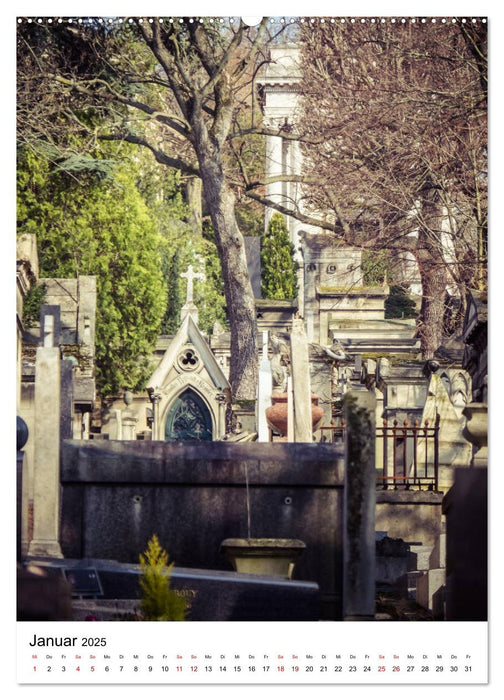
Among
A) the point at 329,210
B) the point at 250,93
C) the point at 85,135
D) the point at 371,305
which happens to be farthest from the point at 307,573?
the point at 371,305

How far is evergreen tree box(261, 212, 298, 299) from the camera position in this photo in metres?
36.7

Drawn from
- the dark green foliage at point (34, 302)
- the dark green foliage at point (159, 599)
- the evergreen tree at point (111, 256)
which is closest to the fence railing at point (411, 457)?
the dark green foliage at point (34, 302)

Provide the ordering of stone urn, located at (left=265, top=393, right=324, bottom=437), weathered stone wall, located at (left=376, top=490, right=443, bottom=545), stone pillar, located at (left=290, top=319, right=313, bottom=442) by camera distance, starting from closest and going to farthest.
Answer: stone pillar, located at (left=290, top=319, right=313, bottom=442), weathered stone wall, located at (left=376, top=490, right=443, bottom=545), stone urn, located at (left=265, top=393, right=324, bottom=437)

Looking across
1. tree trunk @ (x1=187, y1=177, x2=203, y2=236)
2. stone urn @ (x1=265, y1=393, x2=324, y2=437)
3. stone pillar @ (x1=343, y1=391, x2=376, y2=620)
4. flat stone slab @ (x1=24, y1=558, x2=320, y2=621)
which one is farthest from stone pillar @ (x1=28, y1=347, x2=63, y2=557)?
tree trunk @ (x1=187, y1=177, x2=203, y2=236)

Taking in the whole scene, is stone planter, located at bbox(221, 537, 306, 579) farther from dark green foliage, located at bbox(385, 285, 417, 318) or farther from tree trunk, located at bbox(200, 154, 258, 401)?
dark green foliage, located at bbox(385, 285, 417, 318)

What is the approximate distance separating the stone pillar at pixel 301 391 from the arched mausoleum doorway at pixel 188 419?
14607 millimetres

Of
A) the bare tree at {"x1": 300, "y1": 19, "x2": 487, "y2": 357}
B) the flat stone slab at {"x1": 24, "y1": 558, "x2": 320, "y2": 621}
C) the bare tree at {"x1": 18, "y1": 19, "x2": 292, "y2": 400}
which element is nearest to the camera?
the flat stone slab at {"x1": 24, "y1": 558, "x2": 320, "y2": 621}

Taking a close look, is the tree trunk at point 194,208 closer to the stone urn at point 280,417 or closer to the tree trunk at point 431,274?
the tree trunk at point 431,274

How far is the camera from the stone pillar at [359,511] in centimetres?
999

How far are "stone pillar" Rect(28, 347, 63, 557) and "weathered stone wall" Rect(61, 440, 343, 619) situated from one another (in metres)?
0.29

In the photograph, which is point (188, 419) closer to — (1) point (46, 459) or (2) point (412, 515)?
(2) point (412, 515)

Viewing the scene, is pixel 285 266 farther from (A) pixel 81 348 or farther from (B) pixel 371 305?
(A) pixel 81 348

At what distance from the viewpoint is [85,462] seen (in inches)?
434

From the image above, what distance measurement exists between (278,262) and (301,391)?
2396 cm
